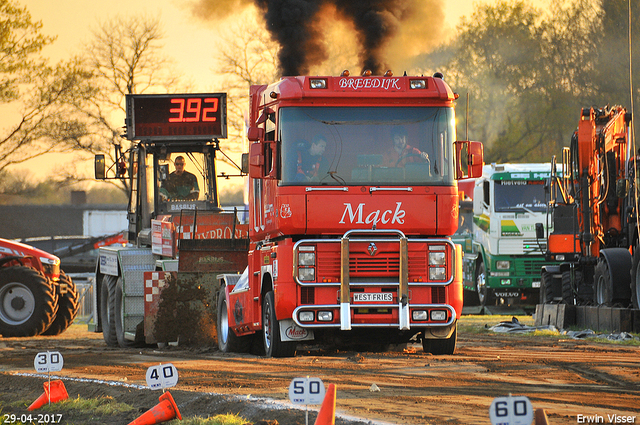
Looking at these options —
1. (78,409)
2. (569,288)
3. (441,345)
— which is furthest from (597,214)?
(78,409)

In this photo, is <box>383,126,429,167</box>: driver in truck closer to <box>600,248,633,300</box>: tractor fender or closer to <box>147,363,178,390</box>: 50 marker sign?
<box>147,363,178,390</box>: 50 marker sign

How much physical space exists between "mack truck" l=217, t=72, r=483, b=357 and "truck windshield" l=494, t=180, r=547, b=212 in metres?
13.9

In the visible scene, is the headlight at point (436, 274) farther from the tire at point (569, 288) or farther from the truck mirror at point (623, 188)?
the tire at point (569, 288)

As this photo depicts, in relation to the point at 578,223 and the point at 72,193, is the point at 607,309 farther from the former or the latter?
the point at 72,193

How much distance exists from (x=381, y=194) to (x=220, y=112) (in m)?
6.74

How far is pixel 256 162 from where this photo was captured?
1302 cm

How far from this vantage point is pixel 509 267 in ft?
90.6

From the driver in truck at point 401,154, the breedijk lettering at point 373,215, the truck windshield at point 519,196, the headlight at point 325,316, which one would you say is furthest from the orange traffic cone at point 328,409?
the truck windshield at point 519,196

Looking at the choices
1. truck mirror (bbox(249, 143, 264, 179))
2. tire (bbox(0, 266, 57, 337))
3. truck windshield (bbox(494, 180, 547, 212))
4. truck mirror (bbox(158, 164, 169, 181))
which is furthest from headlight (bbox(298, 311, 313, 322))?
truck windshield (bbox(494, 180, 547, 212))

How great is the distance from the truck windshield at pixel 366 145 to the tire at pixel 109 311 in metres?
7.27

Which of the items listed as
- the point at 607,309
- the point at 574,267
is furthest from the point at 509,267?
the point at 607,309

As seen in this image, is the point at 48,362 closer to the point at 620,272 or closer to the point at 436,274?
the point at 436,274

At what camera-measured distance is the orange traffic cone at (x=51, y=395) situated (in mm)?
10037

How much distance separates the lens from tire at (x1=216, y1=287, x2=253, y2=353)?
50.6 feet
